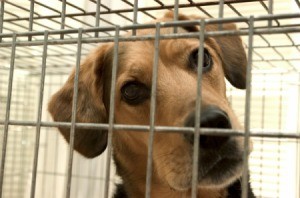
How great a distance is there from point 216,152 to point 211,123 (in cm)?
11

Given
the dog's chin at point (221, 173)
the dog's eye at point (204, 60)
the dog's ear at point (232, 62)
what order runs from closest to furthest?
the dog's chin at point (221, 173)
the dog's eye at point (204, 60)
the dog's ear at point (232, 62)

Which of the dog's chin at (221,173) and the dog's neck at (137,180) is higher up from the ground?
the dog's chin at (221,173)

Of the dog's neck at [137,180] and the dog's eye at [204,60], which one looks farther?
the dog's neck at [137,180]

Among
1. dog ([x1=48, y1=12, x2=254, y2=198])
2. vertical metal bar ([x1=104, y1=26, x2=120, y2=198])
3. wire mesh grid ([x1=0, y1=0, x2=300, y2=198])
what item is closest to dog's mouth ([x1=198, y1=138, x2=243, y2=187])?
dog ([x1=48, y1=12, x2=254, y2=198])

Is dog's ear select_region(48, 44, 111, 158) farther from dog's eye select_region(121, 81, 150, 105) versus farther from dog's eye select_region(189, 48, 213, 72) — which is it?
dog's eye select_region(189, 48, 213, 72)

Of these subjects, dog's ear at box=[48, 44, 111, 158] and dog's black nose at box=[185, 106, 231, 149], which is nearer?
dog's black nose at box=[185, 106, 231, 149]

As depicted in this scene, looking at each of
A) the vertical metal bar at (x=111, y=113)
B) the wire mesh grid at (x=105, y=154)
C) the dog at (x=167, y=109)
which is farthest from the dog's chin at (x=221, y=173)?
the wire mesh grid at (x=105, y=154)

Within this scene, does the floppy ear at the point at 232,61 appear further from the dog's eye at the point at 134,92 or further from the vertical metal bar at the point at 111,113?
the vertical metal bar at the point at 111,113

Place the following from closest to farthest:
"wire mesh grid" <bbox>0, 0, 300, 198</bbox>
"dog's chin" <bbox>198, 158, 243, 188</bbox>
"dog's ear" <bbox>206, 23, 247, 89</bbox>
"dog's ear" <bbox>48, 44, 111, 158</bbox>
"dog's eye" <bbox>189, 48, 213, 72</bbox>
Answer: "dog's chin" <bbox>198, 158, 243, 188</bbox>, "dog's eye" <bbox>189, 48, 213, 72</bbox>, "dog's ear" <bbox>48, 44, 111, 158</bbox>, "dog's ear" <bbox>206, 23, 247, 89</bbox>, "wire mesh grid" <bbox>0, 0, 300, 198</bbox>

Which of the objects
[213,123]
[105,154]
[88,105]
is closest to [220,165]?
[213,123]

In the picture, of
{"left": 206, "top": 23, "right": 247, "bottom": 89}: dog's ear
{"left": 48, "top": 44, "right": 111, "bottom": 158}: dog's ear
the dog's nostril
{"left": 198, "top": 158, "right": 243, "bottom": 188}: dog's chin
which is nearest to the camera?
the dog's nostril

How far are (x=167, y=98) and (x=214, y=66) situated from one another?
340mm

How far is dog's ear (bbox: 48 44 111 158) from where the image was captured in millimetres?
1447

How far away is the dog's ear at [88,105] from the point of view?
1447mm
